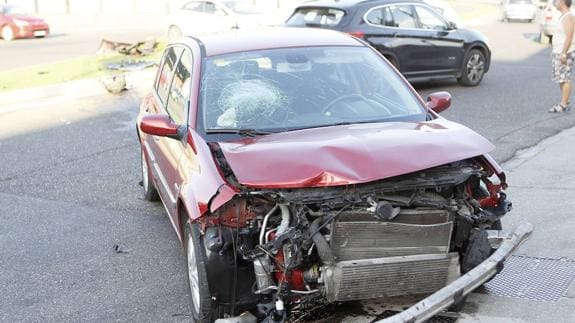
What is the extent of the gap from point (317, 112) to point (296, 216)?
4.19 feet

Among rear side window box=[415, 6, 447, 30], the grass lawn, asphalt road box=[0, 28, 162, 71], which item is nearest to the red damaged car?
rear side window box=[415, 6, 447, 30]

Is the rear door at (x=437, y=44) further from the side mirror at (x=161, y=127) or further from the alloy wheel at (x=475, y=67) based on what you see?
the side mirror at (x=161, y=127)

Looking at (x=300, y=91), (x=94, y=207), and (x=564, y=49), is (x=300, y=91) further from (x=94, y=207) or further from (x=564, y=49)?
(x=564, y=49)

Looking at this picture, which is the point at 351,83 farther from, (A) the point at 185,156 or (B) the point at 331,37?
(A) the point at 185,156

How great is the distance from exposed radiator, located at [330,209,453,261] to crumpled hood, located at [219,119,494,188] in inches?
11.0

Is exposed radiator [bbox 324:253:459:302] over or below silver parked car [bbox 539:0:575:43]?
over

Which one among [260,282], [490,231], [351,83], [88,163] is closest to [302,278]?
[260,282]

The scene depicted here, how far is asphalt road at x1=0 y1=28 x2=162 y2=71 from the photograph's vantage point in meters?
20.0

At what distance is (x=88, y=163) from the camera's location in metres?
8.65

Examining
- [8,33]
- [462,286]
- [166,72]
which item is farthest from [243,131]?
[8,33]

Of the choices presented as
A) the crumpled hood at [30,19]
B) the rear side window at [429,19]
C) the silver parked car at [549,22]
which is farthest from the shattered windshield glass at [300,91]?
the crumpled hood at [30,19]

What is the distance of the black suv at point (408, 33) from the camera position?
12.4m

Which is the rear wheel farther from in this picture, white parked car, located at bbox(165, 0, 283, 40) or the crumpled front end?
the crumpled front end

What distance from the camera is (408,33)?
1265 centimetres
